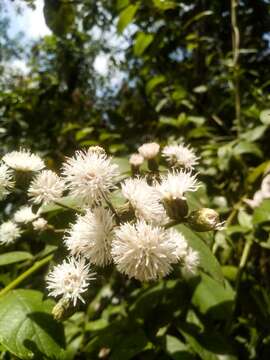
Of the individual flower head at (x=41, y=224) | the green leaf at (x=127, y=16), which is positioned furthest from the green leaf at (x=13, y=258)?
the green leaf at (x=127, y=16)

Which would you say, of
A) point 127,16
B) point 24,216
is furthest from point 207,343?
point 127,16

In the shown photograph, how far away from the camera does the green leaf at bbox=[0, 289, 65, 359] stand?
0.79 m

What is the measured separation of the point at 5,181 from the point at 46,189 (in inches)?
3.4

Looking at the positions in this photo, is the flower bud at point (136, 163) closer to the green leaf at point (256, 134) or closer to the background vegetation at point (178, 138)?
the background vegetation at point (178, 138)

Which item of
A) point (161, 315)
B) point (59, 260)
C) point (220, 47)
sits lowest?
point (161, 315)

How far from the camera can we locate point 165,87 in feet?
7.61

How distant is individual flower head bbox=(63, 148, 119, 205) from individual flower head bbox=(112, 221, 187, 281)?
0.25 ft

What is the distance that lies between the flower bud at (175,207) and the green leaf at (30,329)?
13.3 inches

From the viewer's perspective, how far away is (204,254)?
0.86 m

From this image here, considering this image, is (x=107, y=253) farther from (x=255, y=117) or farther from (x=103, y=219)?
(x=255, y=117)

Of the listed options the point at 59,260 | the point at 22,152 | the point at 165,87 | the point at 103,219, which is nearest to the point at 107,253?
the point at 103,219

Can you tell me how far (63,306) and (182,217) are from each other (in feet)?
0.86

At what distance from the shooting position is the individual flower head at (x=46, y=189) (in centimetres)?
86

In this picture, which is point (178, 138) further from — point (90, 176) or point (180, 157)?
point (90, 176)
